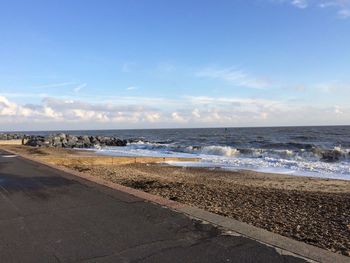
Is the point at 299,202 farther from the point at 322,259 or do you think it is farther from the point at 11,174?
the point at 11,174

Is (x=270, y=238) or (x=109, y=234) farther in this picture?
(x=109, y=234)

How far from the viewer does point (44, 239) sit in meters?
5.78

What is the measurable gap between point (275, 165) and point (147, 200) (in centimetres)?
2028

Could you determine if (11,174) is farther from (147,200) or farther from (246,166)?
(246,166)

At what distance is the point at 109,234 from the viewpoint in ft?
19.5

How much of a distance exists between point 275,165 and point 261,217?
20334 millimetres

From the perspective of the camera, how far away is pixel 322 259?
4.82 metres

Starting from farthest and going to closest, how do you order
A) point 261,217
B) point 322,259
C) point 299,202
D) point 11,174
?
point 11,174 < point 299,202 < point 261,217 < point 322,259

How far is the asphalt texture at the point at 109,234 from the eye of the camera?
16.4 ft

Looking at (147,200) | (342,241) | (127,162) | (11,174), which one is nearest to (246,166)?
(127,162)

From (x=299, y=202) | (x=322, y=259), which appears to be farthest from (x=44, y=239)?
(x=299, y=202)

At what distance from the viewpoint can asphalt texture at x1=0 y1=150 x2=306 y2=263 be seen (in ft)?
16.4

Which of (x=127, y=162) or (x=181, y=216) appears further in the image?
(x=127, y=162)

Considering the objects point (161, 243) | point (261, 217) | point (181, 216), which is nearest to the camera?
point (161, 243)
